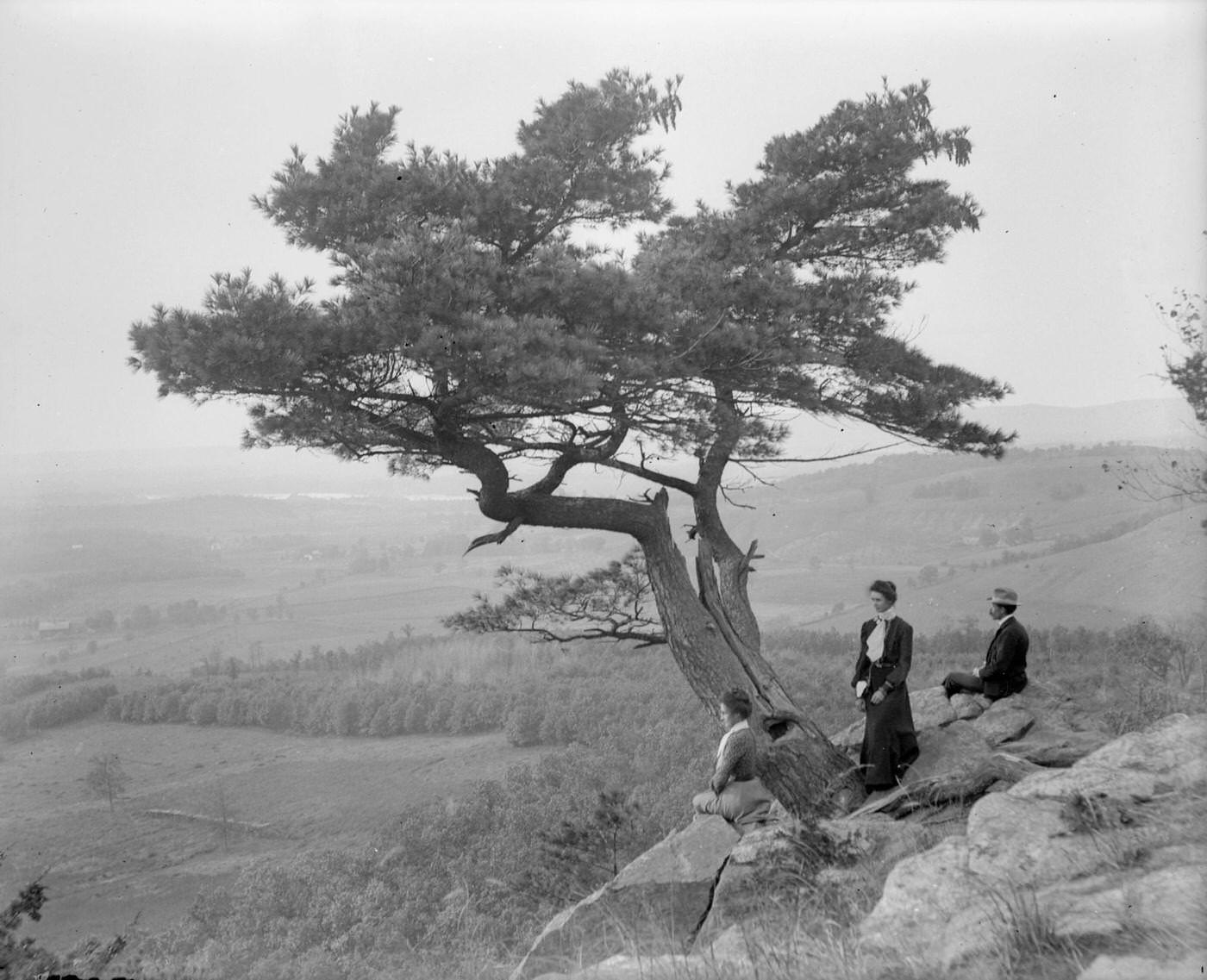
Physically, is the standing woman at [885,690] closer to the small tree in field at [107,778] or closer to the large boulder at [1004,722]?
the large boulder at [1004,722]

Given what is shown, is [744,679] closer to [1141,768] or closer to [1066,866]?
[1141,768]

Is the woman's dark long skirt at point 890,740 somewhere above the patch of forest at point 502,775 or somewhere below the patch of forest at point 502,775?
above

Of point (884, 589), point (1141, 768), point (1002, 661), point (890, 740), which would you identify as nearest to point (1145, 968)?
point (1141, 768)

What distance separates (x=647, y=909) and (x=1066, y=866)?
6.43 feet

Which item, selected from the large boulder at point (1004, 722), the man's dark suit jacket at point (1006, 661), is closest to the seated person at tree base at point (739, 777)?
the large boulder at point (1004, 722)

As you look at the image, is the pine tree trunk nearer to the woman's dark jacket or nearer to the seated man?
the woman's dark jacket

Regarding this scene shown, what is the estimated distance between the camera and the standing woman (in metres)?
5.15

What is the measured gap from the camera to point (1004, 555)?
76.1 feet

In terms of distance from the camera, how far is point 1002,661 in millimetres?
6598

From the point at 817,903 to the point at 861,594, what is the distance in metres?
22.6

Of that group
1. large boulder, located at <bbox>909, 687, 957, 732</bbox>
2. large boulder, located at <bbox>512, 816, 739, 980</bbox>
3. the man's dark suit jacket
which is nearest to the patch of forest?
large boulder, located at <bbox>512, 816, 739, 980</bbox>

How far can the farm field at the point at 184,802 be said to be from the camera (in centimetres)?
1305

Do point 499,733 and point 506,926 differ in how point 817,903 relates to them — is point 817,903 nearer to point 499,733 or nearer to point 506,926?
point 506,926

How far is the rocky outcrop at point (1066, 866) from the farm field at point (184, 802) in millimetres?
11377
